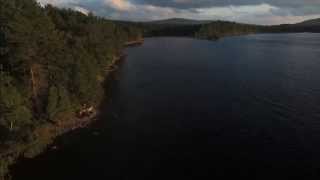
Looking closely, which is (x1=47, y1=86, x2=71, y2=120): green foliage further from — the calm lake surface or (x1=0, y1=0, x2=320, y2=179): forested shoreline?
the calm lake surface

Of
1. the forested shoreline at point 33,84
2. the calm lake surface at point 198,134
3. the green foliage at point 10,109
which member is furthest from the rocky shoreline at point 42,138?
the green foliage at point 10,109

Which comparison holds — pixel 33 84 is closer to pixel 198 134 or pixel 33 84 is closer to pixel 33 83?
pixel 33 83

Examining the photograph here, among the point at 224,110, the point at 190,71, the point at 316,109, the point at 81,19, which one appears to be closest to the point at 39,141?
the point at 224,110

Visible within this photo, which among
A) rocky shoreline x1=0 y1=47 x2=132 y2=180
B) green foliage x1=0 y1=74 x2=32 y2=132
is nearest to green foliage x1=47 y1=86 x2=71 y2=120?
rocky shoreline x1=0 y1=47 x2=132 y2=180

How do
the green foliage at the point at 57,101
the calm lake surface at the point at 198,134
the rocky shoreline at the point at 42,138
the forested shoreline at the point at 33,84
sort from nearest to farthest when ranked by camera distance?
the calm lake surface at the point at 198,134 → the rocky shoreline at the point at 42,138 → the forested shoreline at the point at 33,84 → the green foliage at the point at 57,101

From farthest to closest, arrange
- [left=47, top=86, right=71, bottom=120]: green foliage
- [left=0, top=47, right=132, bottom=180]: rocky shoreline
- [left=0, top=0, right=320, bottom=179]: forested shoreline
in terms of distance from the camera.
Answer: [left=47, top=86, right=71, bottom=120]: green foliage, [left=0, top=0, right=320, bottom=179]: forested shoreline, [left=0, top=47, right=132, bottom=180]: rocky shoreline

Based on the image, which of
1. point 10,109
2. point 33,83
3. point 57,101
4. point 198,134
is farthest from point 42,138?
point 198,134

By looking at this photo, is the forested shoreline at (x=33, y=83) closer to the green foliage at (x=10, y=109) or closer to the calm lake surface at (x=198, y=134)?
the green foliage at (x=10, y=109)

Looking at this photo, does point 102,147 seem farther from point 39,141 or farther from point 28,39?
point 28,39
